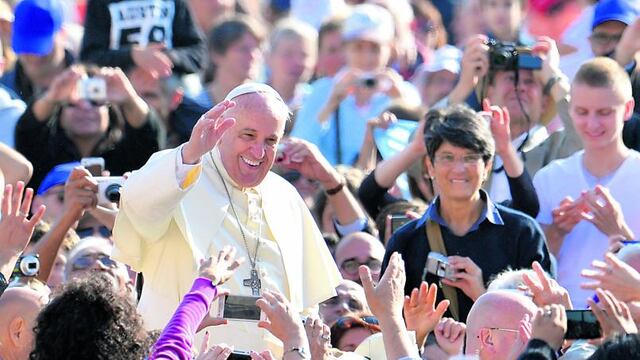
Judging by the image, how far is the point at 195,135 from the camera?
6797mm

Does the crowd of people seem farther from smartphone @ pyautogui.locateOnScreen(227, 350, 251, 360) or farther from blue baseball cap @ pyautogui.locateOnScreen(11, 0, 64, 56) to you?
smartphone @ pyautogui.locateOnScreen(227, 350, 251, 360)

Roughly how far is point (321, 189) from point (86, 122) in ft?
4.85

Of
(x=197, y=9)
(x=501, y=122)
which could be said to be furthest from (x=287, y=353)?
(x=197, y=9)

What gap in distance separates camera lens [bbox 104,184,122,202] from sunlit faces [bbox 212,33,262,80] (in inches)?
132

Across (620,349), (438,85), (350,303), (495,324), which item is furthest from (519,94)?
(620,349)

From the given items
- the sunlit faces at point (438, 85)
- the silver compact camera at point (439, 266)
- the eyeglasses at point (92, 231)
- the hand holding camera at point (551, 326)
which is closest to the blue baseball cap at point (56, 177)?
the eyeglasses at point (92, 231)

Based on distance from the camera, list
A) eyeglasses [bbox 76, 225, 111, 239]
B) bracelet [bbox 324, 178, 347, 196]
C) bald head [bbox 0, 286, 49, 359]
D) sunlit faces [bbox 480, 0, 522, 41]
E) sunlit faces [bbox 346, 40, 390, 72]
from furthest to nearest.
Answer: sunlit faces [bbox 346, 40, 390, 72]
sunlit faces [bbox 480, 0, 522, 41]
eyeglasses [bbox 76, 225, 111, 239]
bracelet [bbox 324, 178, 347, 196]
bald head [bbox 0, 286, 49, 359]

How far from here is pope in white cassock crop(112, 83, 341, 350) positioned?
693cm

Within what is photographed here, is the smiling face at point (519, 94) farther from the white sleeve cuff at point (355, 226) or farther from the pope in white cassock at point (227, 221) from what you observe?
the pope in white cassock at point (227, 221)

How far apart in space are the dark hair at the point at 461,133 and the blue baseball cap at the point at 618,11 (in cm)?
197

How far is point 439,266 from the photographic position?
7.91 meters

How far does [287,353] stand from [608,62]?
11.5 feet

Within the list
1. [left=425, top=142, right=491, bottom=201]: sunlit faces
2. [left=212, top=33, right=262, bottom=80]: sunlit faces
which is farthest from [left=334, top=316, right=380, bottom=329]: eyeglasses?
[left=212, top=33, right=262, bottom=80]: sunlit faces

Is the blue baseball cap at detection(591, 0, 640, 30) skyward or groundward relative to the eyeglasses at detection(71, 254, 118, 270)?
skyward
